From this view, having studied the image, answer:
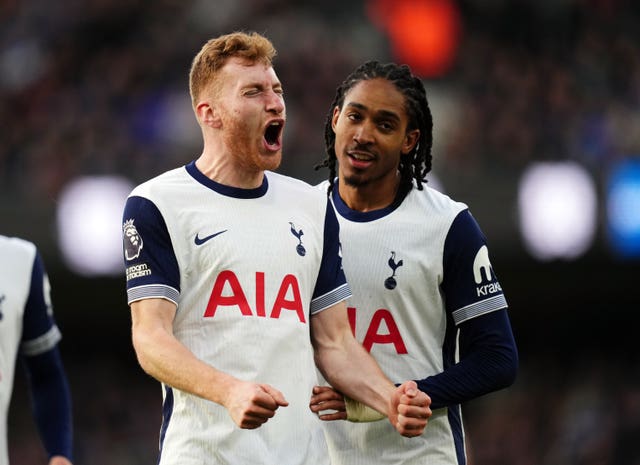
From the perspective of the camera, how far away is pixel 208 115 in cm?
511

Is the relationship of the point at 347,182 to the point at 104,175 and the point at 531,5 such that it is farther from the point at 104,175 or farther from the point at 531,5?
the point at 531,5

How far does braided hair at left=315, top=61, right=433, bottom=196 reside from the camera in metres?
5.66

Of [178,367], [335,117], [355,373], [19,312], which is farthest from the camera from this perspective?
[19,312]

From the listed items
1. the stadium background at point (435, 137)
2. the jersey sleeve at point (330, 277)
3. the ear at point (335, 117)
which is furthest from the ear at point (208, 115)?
the stadium background at point (435, 137)

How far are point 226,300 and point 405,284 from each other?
0.98 metres

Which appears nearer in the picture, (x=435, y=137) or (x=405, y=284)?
(x=405, y=284)

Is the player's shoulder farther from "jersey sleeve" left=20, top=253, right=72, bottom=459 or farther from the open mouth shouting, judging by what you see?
"jersey sleeve" left=20, top=253, right=72, bottom=459

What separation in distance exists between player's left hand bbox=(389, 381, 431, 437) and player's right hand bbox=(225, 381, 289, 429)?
0.67 metres

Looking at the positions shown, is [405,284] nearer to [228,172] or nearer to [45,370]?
[228,172]

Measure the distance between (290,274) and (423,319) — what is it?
834 millimetres

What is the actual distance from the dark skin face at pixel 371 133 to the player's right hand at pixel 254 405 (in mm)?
1487

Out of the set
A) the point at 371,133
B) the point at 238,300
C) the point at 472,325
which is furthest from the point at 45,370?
the point at 472,325

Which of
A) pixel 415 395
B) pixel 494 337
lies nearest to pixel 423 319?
pixel 494 337

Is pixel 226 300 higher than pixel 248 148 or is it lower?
lower
